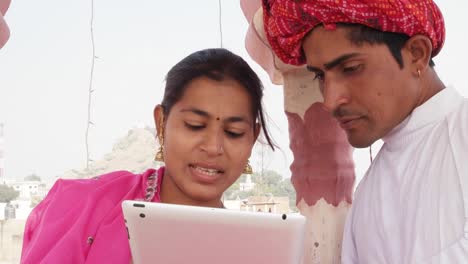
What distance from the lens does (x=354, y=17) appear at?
114 centimetres

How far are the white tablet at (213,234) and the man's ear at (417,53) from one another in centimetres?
56

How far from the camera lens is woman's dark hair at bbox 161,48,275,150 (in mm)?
1347

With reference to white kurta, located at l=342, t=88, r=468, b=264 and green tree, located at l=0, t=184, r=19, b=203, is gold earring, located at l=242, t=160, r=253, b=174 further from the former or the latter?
green tree, located at l=0, t=184, r=19, b=203

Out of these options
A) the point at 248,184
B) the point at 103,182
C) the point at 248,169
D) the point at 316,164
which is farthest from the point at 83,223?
the point at 248,184

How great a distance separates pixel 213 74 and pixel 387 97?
0.43 m

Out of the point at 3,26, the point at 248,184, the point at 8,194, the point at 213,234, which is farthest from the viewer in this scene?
the point at 8,194

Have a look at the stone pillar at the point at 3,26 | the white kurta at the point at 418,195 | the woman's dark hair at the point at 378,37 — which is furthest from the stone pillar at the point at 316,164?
the stone pillar at the point at 3,26

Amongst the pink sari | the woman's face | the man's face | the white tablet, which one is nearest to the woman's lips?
the woman's face

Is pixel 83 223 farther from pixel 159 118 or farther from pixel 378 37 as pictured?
pixel 378 37

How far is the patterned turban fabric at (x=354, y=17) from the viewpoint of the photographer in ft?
3.71

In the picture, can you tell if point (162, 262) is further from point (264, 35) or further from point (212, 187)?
point (264, 35)

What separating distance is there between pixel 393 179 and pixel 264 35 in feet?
1.58

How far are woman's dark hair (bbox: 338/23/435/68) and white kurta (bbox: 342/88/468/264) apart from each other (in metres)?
0.13

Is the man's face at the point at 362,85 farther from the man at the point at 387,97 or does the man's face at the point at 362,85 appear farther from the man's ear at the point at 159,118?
the man's ear at the point at 159,118
